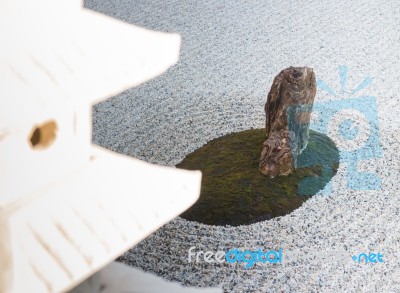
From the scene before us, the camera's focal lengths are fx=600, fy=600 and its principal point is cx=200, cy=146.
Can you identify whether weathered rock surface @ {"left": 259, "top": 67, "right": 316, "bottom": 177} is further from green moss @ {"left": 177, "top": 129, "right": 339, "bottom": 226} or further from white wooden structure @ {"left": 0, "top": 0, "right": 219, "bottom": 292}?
white wooden structure @ {"left": 0, "top": 0, "right": 219, "bottom": 292}

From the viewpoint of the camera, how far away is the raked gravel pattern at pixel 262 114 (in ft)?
4.19

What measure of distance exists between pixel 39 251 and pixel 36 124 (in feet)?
0.24

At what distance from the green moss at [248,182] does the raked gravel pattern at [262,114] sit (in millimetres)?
27

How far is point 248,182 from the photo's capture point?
1.46 metres

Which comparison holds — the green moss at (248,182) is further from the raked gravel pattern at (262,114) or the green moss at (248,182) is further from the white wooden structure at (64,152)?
the white wooden structure at (64,152)

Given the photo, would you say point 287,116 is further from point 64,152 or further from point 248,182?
point 64,152

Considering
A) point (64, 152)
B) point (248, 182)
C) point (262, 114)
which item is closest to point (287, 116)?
point (248, 182)

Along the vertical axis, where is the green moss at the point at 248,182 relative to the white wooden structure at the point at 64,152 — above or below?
below

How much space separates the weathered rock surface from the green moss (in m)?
0.04

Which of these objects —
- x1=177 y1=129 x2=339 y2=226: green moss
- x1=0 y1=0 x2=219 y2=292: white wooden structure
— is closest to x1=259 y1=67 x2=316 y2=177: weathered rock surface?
x1=177 y1=129 x2=339 y2=226: green moss

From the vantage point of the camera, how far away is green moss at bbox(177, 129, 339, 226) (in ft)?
4.60

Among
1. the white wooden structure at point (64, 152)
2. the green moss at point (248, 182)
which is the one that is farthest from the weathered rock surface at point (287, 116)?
the white wooden structure at point (64, 152)

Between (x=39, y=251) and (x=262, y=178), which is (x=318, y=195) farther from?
(x=39, y=251)

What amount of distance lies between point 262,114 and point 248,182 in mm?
343
